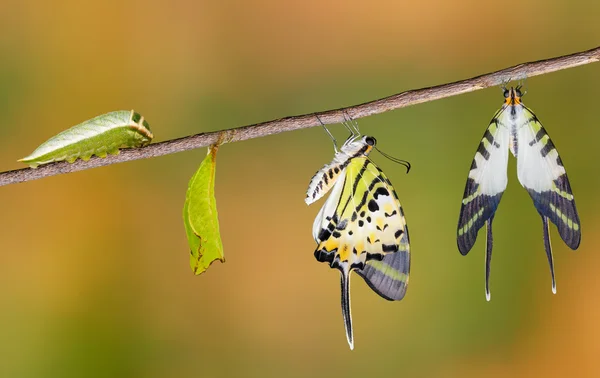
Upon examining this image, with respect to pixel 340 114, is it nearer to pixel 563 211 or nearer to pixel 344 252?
pixel 344 252

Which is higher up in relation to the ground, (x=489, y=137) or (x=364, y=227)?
(x=489, y=137)

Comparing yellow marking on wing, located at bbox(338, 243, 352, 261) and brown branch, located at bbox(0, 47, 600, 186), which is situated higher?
brown branch, located at bbox(0, 47, 600, 186)

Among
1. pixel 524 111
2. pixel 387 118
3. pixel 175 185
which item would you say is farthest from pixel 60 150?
pixel 387 118

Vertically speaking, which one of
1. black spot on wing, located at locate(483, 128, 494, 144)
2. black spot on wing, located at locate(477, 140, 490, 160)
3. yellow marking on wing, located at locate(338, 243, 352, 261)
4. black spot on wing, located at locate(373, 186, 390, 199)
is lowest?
yellow marking on wing, located at locate(338, 243, 352, 261)

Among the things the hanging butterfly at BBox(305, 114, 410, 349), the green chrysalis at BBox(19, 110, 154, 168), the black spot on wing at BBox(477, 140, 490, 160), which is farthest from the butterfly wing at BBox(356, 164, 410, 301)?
the green chrysalis at BBox(19, 110, 154, 168)

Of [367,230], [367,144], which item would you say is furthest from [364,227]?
[367,144]

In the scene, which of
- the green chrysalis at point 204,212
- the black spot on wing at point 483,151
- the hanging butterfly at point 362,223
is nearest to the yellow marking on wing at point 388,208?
the hanging butterfly at point 362,223

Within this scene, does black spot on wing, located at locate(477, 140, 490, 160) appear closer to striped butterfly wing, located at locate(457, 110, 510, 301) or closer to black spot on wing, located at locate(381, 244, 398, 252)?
striped butterfly wing, located at locate(457, 110, 510, 301)

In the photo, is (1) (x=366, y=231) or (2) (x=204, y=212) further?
(1) (x=366, y=231)
